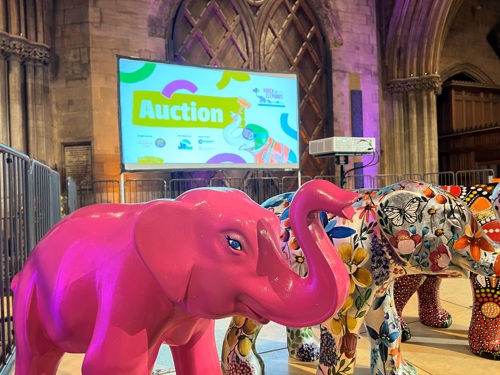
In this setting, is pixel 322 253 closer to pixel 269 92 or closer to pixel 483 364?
pixel 483 364

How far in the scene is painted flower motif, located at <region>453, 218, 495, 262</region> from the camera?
1661mm

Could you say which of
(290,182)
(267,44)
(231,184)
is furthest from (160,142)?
(267,44)

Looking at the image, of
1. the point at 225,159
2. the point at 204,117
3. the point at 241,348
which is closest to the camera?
the point at 241,348

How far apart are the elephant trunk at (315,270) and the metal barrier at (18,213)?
155 centimetres

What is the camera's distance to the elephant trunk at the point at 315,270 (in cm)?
83

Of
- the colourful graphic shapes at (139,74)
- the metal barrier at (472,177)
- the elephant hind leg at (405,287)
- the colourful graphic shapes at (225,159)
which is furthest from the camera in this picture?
the metal barrier at (472,177)

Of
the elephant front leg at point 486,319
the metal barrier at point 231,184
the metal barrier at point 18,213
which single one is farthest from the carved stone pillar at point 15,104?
the elephant front leg at point 486,319

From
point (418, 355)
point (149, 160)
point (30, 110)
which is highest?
point (30, 110)

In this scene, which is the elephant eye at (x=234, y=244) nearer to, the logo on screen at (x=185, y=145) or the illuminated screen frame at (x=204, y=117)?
the illuminated screen frame at (x=204, y=117)

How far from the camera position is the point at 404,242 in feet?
5.30

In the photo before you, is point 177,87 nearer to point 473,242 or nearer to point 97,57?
point 97,57

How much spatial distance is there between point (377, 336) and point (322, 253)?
1.10 meters

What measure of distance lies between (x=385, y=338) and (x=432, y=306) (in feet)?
3.55

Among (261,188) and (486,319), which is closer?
(486,319)
